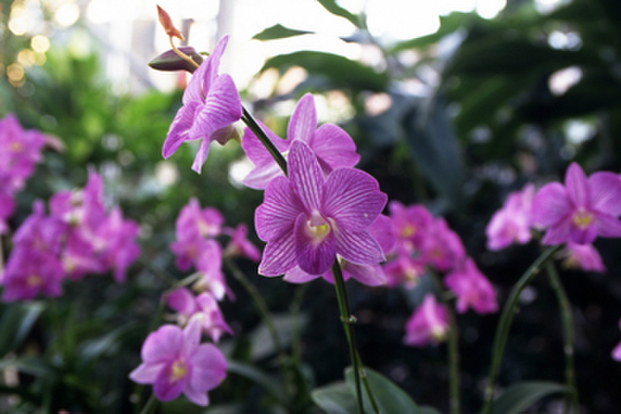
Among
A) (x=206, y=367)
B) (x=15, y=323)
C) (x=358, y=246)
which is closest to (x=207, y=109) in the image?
(x=358, y=246)

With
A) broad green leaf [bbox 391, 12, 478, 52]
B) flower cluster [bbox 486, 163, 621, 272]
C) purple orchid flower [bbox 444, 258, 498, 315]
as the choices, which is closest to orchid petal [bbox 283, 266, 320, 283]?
flower cluster [bbox 486, 163, 621, 272]

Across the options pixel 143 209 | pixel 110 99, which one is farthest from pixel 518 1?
pixel 110 99

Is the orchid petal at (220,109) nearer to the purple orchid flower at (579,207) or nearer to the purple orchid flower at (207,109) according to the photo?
the purple orchid flower at (207,109)

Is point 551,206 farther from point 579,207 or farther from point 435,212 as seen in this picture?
point 435,212

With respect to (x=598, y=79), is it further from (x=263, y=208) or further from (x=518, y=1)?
(x=263, y=208)

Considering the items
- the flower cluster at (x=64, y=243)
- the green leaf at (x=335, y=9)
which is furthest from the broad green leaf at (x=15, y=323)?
the green leaf at (x=335, y=9)

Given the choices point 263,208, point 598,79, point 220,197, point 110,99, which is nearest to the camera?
point 263,208
